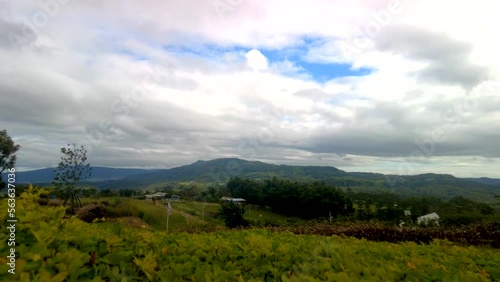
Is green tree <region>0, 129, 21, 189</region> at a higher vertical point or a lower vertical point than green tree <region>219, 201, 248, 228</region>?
higher

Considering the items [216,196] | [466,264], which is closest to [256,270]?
[466,264]

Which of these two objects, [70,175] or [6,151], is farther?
Result: [6,151]

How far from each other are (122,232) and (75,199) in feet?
74.9

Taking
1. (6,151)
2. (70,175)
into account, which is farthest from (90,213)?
(6,151)

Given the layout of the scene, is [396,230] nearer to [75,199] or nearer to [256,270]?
[256,270]

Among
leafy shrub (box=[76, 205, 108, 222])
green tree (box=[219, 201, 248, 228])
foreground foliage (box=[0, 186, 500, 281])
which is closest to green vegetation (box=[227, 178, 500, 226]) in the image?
green tree (box=[219, 201, 248, 228])

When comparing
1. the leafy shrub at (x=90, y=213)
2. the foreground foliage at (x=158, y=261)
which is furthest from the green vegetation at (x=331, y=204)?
the foreground foliage at (x=158, y=261)

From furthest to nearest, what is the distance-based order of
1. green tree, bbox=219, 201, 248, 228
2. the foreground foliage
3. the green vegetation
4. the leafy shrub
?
the green vegetation < green tree, bbox=219, 201, 248, 228 < the leafy shrub < the foreground foliage

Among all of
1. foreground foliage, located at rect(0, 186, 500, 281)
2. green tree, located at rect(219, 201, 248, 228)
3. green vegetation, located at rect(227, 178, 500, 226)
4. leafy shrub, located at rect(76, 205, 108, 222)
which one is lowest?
green vegetation, located at rect(227, 178, 500, 226)

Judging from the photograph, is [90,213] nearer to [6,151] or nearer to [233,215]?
[233,215]

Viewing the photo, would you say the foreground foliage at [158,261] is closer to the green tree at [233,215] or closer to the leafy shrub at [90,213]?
the leafy shrub at [90,213]

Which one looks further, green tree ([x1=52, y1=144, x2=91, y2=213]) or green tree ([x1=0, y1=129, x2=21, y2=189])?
green tree ([x1=0, y1=129, x2=21, y2=189])

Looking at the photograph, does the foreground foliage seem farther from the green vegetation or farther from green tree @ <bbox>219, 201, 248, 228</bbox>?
the green vegetation

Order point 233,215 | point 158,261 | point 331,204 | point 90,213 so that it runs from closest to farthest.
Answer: point 158,261
point 90,213
point 233,215
point 331,204
